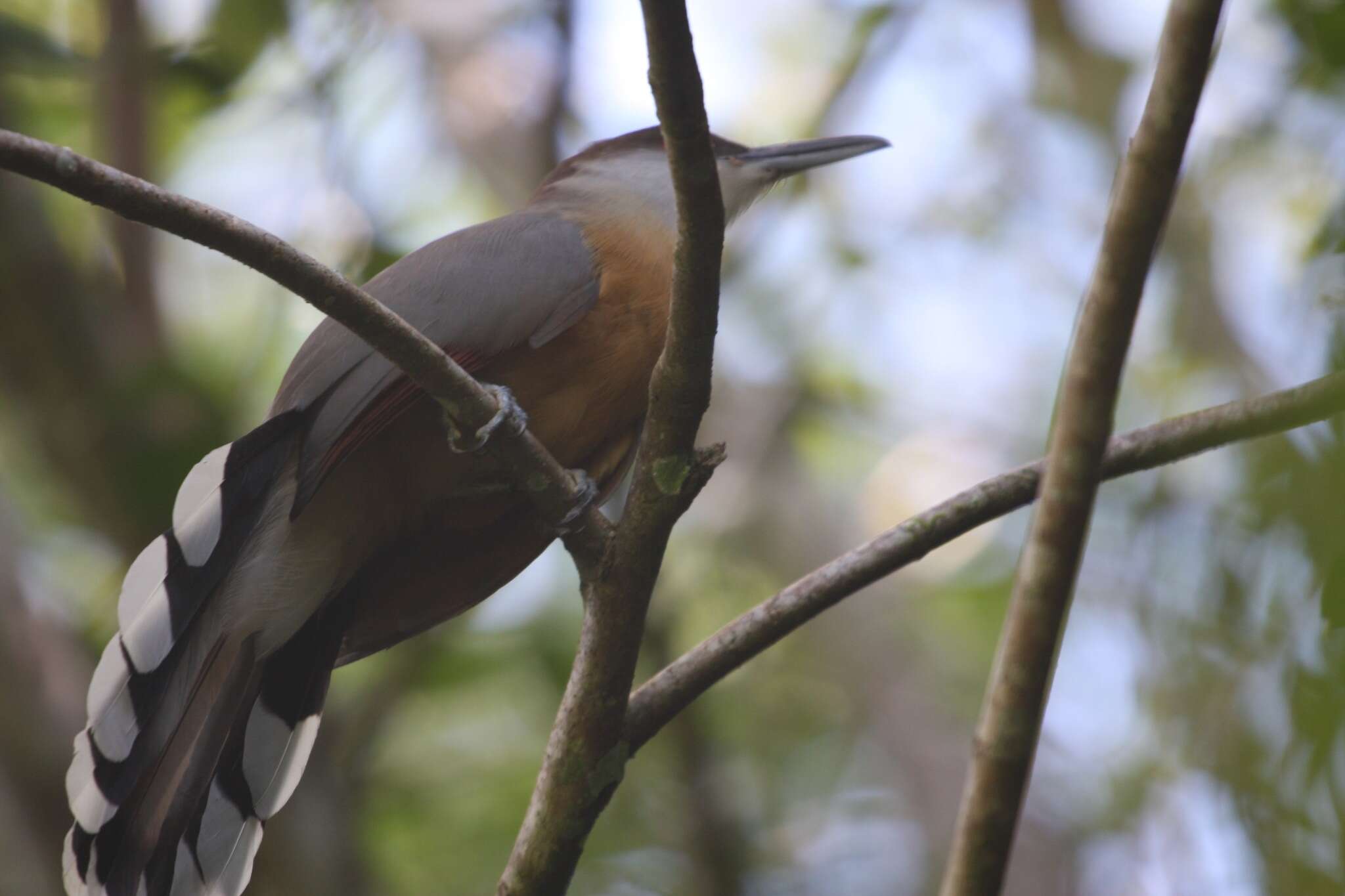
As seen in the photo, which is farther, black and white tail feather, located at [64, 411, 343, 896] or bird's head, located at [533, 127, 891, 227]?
bird's head, located at [533, 127, 891, 227]

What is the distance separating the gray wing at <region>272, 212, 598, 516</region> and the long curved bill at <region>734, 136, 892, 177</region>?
67 centimetres

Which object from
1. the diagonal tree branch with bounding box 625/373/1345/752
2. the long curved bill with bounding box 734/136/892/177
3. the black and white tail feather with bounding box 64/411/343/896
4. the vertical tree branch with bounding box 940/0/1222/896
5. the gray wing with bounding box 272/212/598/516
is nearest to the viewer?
the vertical tree branch with bounding box 940/0/1222/896

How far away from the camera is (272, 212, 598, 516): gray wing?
2371 millimetres

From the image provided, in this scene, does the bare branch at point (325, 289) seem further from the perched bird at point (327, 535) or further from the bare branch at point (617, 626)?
the perched bird at point (327, 535)

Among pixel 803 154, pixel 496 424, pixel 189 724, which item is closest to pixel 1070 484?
pixel 496 424

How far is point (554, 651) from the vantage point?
13.6ft

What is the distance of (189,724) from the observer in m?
2.30

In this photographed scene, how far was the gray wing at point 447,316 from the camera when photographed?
93.4 inches

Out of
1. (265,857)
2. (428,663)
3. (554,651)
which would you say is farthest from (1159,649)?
(265,857)

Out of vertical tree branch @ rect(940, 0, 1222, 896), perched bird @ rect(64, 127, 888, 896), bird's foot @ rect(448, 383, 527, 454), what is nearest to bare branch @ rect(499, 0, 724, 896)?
bird's foot @ rect(448, 383, 527, 454)

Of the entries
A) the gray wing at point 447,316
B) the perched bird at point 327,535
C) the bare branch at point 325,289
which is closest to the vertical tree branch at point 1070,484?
the bare branch at point 325,289

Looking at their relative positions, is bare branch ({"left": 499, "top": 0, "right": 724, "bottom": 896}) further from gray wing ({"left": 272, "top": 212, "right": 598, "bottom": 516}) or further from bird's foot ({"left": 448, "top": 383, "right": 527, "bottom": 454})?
gray wing ({"left": 272, "top": 212, "right": 598, "bottom": 516})

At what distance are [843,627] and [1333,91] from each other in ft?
11.0

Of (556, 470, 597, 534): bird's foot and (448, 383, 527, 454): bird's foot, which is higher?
(448, 383, 527, 454): bird's foot
